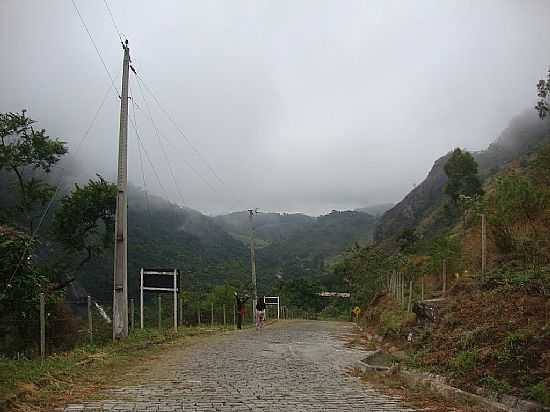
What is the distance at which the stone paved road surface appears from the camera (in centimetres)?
809

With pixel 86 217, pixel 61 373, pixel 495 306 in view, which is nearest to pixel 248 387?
pixel 61 373

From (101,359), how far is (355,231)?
140258mm

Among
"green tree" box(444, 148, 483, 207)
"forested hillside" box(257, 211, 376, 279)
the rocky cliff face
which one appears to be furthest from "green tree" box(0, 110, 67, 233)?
the rocky cliff face

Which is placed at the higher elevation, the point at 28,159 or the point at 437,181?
the point at 437,181

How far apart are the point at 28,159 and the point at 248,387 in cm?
2290

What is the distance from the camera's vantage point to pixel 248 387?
9.84 metres

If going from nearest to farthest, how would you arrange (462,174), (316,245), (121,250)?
(121,250) < (462,174) < (316,245)

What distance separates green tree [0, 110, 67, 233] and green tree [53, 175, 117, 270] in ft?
4.14

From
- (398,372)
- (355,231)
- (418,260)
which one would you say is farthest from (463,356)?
(355,231)

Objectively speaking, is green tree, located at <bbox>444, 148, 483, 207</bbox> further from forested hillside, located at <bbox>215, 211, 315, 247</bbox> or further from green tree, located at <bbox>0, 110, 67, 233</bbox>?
forested hillside, located at <bbox>215, 211, 315, 247</bbox>

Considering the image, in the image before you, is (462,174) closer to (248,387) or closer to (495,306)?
(495,306)

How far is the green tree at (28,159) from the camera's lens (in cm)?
2806

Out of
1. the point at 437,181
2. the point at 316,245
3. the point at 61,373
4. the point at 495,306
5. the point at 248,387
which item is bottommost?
the point at 248,387

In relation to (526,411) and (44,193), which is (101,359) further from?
(44,193)
